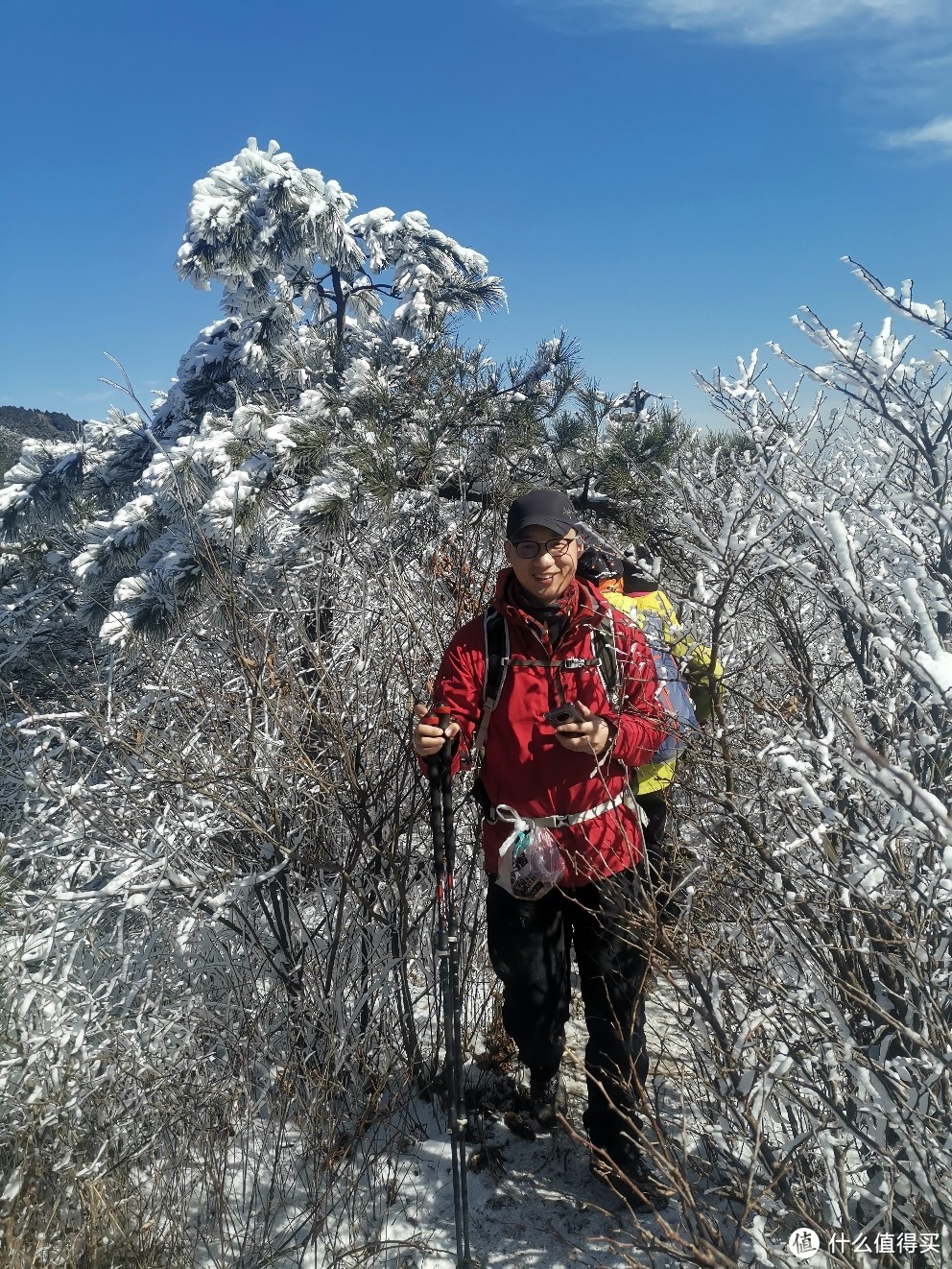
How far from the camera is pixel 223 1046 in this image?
3.04m

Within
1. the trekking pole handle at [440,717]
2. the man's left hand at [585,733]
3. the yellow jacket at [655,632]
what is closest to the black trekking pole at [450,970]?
the trekking pole handle at [440,717]

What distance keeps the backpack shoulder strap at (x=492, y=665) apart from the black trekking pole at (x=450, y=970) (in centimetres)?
12

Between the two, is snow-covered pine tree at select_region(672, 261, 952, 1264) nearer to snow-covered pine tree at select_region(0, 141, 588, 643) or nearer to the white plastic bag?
the white plastic bag

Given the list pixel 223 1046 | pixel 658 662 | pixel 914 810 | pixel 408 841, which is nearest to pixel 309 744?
pixel 408 841

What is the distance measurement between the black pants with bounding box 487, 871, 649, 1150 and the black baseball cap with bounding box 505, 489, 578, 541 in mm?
1044

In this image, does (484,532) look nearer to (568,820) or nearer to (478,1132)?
(568,820)

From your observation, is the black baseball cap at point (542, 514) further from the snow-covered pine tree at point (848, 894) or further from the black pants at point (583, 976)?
the black pants at point (583, 976)

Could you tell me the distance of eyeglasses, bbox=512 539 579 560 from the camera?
93.7 inches

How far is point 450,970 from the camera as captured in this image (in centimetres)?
253

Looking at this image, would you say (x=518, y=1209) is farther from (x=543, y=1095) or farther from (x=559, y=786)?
(x=559, y=786)

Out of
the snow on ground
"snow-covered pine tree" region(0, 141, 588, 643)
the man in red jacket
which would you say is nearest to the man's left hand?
the man in red jacket

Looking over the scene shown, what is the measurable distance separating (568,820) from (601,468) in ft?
11.5

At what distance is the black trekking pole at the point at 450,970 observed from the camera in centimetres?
235

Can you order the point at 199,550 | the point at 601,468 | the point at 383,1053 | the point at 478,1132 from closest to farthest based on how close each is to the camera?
the point at 478,1132, the point at 383,1053, the point at 199,550, the point at 601,468
